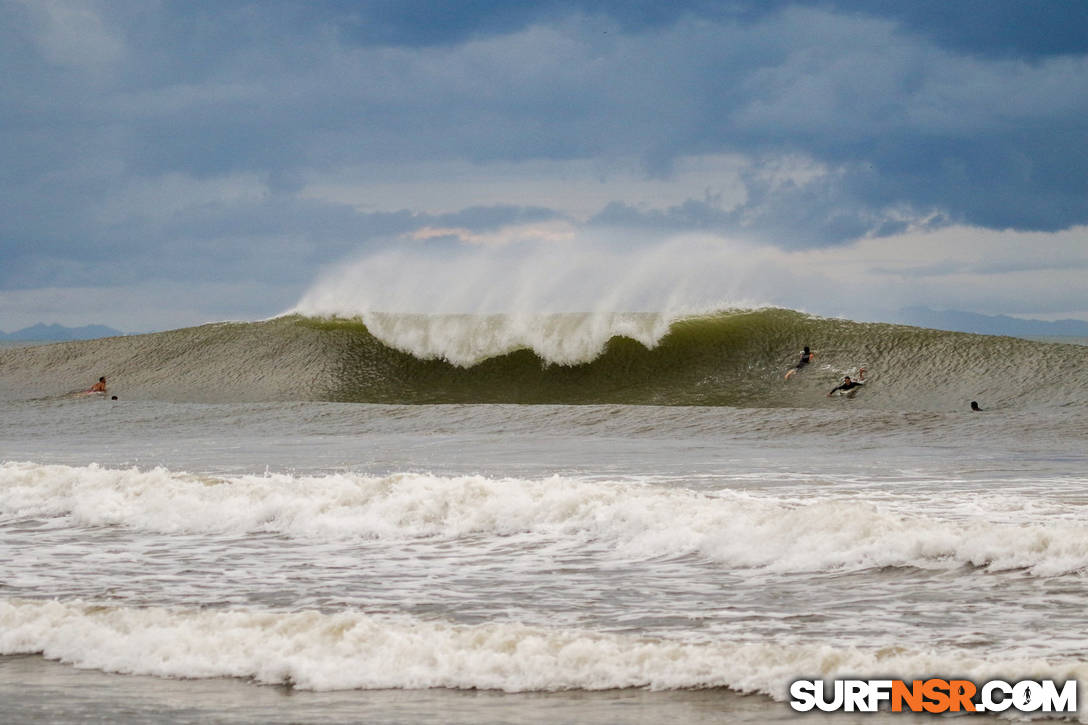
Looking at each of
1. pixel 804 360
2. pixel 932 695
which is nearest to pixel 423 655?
pixel 932 695

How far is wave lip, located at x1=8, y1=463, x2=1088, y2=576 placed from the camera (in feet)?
20.9

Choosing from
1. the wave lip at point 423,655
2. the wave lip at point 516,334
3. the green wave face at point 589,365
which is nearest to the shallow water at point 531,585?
the wave lip at point 423,655

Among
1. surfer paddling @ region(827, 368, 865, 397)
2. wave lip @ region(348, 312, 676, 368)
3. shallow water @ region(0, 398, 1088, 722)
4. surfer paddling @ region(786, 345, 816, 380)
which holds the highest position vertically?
wave lip @ region(348, 312, 676, 368)

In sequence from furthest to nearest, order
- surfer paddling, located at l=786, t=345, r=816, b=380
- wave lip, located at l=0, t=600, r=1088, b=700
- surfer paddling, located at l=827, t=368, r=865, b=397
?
surfer paddling, located at l=786, t=345, r=816, b=380 → surfer paddling, located at l=827, t=368, r=865, b=397 → wave lip, located at l=0, t=600, r=1088, b=700

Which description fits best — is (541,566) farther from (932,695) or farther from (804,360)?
(804,360)

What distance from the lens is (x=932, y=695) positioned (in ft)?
13.3

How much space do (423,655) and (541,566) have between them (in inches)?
81.6

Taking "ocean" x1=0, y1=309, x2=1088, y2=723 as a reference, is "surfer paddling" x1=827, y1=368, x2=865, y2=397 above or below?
above

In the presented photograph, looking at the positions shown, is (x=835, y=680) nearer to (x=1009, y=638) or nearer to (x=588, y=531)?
(x=1009, y=638)

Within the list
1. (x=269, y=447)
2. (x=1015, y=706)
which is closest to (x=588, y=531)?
(x=1015, y=706)

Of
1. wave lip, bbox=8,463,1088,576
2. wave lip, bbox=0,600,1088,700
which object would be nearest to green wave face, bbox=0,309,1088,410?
wave lip, bbox=8,463,1088,576

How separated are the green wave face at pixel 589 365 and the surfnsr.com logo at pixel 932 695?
17.5m

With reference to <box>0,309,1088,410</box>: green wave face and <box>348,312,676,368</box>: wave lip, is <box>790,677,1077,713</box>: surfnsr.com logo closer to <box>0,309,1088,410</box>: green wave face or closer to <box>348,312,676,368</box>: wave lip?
<box>0,309,1088,410</box>: green wave face

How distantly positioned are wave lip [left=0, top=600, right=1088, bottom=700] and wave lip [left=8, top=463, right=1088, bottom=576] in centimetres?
198
